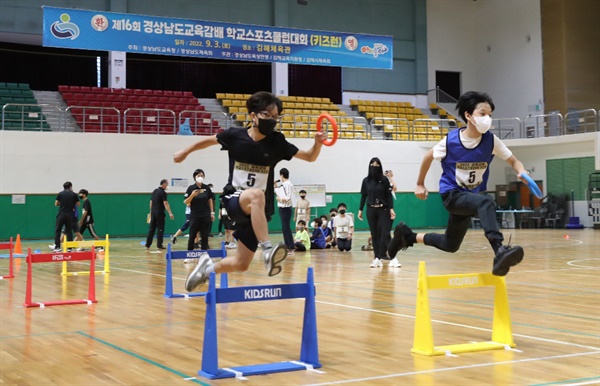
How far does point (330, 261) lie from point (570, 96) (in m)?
23.3

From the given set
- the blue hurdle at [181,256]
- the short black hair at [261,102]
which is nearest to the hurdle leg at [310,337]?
the short black hair at [261,102]

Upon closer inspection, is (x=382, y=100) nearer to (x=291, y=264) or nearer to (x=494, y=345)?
(x=291, y=264)

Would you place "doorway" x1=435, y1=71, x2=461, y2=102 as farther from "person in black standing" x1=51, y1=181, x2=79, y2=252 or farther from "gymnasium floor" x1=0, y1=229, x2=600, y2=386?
"gymnasium floor" x1=0, y1=229, x2=600, y2=386

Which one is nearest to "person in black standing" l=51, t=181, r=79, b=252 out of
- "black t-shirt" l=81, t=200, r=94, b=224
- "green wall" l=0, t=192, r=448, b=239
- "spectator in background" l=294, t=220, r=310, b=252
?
"black t-shirt" l=81, t=200, r=94, b=224

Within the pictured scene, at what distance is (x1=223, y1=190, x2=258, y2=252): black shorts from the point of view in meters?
6.38

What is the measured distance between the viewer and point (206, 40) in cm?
A: 2783

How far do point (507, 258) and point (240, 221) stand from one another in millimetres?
2311

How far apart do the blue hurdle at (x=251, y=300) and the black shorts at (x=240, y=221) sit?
17.6 inches

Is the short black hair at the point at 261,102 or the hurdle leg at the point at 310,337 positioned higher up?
the short black hair at the point at 261,102

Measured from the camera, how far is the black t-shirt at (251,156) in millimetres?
6492

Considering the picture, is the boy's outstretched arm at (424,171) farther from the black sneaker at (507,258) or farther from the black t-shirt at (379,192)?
the black t-shirt at (379,192)

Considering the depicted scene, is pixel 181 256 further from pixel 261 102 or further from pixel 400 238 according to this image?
pixel 261 102

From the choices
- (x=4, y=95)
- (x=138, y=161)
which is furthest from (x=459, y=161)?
(x=4, y=95)

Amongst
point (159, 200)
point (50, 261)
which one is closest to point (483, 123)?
point (50, 261)
